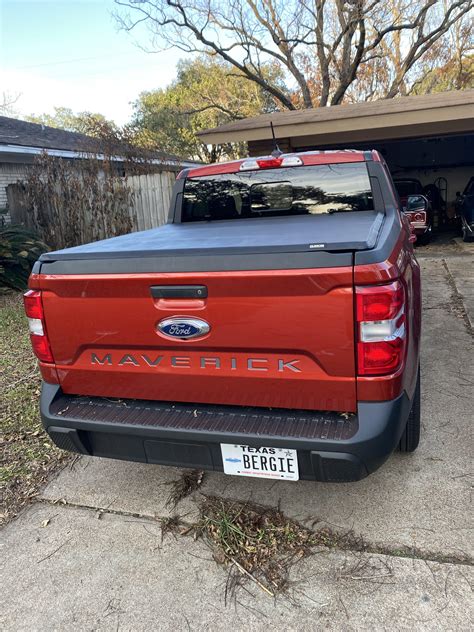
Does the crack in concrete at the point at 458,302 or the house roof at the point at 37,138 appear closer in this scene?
the crack in concrete at the point at 458,302

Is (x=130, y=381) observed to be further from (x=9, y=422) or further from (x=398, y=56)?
(x=398, y=56)

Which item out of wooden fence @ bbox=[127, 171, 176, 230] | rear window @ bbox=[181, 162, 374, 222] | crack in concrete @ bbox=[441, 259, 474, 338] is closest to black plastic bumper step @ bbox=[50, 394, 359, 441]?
rear window @ bbox=[181, 162, 374, 222]

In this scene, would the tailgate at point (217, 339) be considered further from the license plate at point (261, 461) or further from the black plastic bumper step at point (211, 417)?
the license plate at point (261, 461)

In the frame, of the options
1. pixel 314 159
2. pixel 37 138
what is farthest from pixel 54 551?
pixel 37 138

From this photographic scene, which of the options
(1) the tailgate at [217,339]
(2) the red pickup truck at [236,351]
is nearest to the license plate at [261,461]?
(2) the red pickup truck at [236,351]

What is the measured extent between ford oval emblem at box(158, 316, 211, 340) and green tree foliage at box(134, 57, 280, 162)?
25.2 m

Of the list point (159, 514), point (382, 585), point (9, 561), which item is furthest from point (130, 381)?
point (382, 585)

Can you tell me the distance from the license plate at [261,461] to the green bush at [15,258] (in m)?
7.43

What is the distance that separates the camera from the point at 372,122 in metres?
9.89

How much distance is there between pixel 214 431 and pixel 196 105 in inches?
1093

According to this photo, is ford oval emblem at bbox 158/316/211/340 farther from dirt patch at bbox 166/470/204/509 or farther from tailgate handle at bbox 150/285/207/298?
dirt patch at bbox 166/470/204/509

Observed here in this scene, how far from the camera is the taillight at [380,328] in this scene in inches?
76.2

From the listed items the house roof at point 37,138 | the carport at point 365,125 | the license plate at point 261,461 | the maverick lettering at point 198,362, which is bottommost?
the license plate at point 261,461

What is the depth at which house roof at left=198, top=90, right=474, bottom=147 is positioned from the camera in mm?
9508
